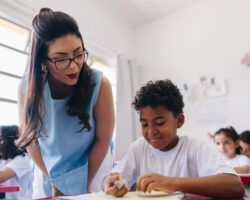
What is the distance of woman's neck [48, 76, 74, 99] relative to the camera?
3.45ft

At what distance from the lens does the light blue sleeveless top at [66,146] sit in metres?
0.98

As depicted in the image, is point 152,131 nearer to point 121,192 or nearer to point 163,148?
point 163,148

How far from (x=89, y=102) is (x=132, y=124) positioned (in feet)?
7.37

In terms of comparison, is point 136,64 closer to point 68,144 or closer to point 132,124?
point 132,124

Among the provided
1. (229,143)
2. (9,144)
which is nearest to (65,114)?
(9,144)

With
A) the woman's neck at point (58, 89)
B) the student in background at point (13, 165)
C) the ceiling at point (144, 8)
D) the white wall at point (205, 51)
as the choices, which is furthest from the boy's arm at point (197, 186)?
the ceiling at point (144, 8)

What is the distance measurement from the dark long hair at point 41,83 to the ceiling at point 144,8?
2.28 meters

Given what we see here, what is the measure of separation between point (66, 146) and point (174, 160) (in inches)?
14.7

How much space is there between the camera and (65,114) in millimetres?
1021

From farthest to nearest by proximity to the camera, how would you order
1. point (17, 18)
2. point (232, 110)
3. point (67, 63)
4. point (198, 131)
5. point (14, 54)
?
point (198, 131), point (232, 110), point (14, 54), point (17, 18), point (67, 63)

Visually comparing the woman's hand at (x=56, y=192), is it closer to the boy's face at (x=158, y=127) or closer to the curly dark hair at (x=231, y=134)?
the boy's face at (x=158, y=127)

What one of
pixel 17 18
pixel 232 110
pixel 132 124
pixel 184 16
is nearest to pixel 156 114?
pixel 17 18

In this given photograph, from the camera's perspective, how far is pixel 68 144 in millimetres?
1004

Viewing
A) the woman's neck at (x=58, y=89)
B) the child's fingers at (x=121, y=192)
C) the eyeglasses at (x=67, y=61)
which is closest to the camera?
the child's fingers at (x=121, y=192)
